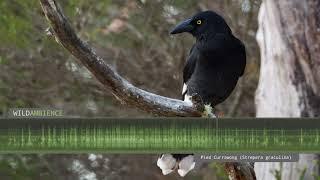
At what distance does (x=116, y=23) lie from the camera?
220 cm

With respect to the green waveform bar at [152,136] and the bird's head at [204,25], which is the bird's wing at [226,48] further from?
the green waveform bar at [152,136]

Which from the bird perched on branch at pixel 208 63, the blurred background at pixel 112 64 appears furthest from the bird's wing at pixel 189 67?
the blurred background at pixel 112 64

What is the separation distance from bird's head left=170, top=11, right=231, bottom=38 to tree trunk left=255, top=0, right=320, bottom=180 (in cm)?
31

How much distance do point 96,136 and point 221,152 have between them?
6.0 inches

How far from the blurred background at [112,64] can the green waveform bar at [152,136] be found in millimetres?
1113

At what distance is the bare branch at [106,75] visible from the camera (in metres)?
0.81

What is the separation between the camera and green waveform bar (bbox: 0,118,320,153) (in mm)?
815

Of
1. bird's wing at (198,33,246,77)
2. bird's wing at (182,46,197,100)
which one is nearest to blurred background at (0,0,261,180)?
bird's wing at (182,46,197,100)

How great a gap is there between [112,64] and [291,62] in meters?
0.69

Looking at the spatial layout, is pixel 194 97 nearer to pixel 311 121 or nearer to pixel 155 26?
pixel 311 121

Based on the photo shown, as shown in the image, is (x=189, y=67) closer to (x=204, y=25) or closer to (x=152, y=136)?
(x=204, y=25)

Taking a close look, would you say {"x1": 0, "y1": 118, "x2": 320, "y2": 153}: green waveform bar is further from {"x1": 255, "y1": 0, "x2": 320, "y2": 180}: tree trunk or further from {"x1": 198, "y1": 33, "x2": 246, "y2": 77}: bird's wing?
{"x1": 255, "y1": 0, "x2": 320, "y2": 180}: tree trunk

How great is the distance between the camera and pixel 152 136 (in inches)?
32.4

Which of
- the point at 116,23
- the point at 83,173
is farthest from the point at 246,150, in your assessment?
the point at 116,23
